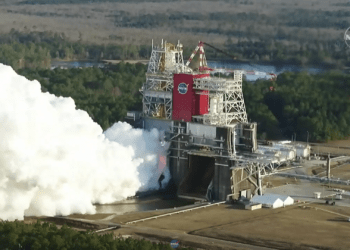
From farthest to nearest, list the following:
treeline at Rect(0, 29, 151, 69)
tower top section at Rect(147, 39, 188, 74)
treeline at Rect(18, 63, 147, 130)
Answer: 1. treeline at Rect(0, 29, 151, 69)
2. treeline at Rect(18, 63, 147, 130)
3. tower top section at Rect(147, 39, 188, 74)

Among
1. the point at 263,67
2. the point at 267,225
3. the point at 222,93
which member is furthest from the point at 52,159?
the point at 263,67

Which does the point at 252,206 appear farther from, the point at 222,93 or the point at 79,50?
the point at 79,50

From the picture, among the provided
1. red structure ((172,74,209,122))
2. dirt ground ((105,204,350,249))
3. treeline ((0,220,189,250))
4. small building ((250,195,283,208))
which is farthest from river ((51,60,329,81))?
treeline ((0,220,189,250))

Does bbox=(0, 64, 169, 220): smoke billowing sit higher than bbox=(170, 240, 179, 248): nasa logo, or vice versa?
bbox=(0, 64, 169, 220): smoke billowing

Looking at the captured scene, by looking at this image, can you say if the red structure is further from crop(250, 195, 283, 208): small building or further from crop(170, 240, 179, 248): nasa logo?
crop(170, 240, 179, 248): nasa logo

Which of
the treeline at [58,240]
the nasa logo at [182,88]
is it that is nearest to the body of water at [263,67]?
the nasa logo at [182,88]

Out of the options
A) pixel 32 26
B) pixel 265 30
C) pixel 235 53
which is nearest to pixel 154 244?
pixel 265 30
